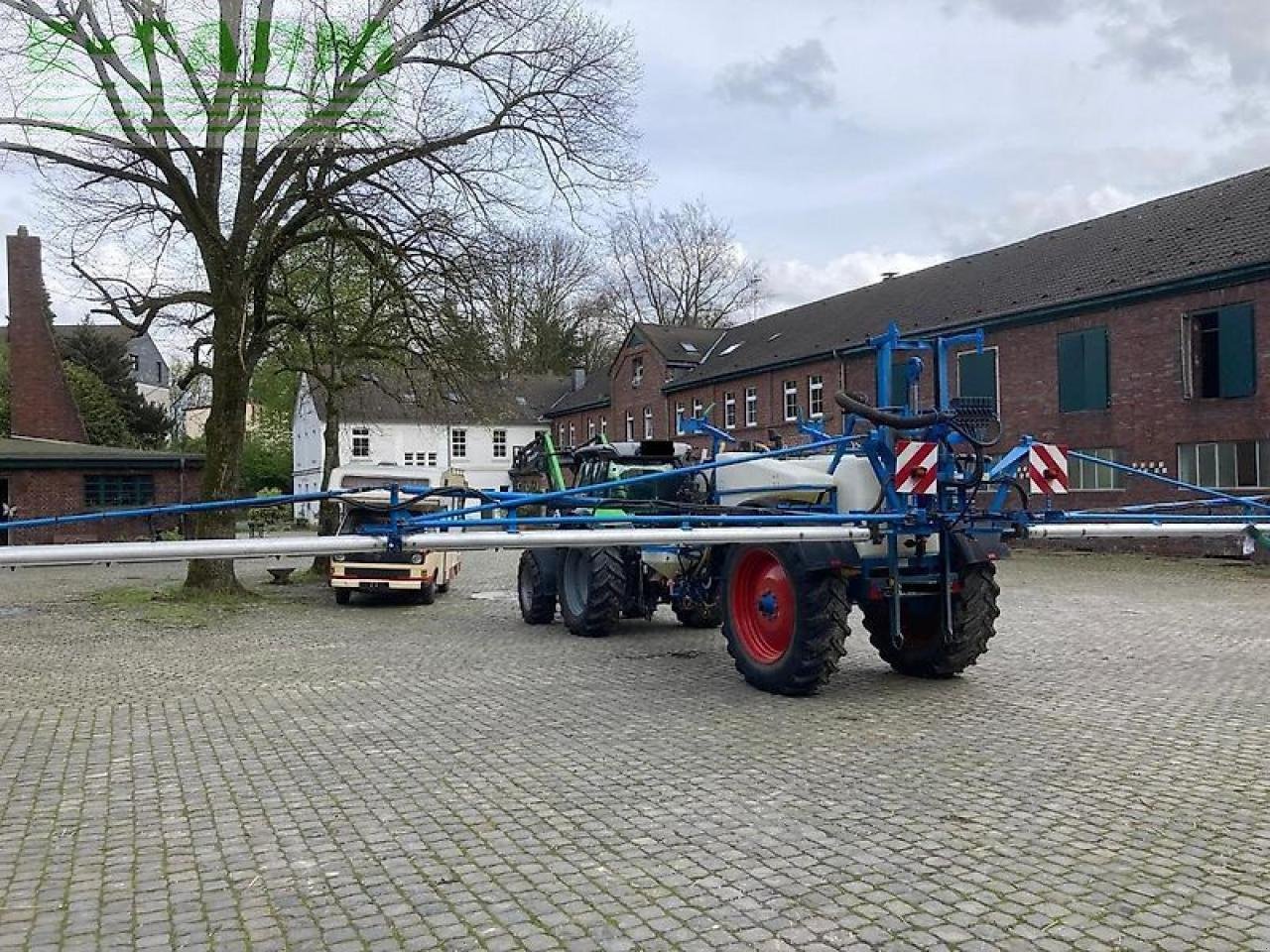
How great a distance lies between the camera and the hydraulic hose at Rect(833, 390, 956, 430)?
719cm

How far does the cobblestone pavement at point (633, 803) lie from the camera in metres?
4.17

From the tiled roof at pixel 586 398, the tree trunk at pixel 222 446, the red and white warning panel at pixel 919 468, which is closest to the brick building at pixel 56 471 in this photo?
the tree trunk at pixel 222 446

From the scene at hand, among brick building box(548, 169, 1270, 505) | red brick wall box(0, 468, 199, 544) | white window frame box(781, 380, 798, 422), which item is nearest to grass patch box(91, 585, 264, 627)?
brick building box(548, 169, 1270, 505)

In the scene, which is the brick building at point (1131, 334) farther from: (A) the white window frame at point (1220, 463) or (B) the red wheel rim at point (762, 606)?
(B) the red wheel rim at point (762, 606)

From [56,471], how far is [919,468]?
103 feet

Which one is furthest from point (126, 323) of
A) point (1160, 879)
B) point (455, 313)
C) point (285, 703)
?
point (1160, 879)

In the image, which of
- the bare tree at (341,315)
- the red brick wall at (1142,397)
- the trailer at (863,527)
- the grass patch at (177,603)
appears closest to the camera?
the trailer at (863,527)

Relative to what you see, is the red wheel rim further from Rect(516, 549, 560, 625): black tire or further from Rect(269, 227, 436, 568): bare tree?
Rect(269, 227, 436, 568): bare tree

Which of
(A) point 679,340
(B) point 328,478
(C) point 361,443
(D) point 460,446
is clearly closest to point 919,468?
(B) point 328,478

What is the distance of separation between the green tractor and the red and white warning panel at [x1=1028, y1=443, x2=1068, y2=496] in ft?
11.1

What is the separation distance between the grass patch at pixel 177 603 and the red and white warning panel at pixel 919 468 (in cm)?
1046

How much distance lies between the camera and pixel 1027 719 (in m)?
7.45

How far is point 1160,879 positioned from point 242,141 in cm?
1679

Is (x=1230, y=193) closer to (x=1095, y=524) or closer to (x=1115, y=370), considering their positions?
(x=1115, y=370)
